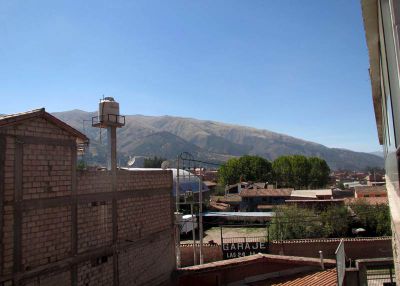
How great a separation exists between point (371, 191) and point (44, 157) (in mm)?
54918

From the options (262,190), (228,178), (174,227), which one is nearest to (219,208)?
(262,190)

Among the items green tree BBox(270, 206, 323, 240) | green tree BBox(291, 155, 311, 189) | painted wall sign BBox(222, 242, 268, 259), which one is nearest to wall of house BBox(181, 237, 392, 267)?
painted wall sign BBox(222, 242, 268, 259)

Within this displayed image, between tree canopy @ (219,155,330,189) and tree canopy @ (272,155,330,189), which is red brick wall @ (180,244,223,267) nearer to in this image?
tree canopy @ (219,155,330,189)

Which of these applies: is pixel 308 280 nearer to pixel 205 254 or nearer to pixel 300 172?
pixel 205 254

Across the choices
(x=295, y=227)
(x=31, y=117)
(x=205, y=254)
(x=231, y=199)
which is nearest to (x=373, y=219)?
(x=295, y=227)

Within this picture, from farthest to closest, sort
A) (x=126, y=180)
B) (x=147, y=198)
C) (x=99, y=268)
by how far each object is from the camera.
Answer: (x=147, y=198)
(x=126, y=180)
(x=99, y=268)

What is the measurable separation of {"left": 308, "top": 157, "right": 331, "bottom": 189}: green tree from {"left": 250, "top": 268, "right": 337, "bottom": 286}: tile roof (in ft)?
213

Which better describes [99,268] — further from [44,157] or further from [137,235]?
[44,157]

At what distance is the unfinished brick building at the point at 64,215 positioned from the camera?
8.99 meters

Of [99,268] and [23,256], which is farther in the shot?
[99,268]

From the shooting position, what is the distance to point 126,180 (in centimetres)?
1369

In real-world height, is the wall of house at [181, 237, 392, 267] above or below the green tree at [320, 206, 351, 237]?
below

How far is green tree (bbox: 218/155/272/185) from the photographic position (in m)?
79.1

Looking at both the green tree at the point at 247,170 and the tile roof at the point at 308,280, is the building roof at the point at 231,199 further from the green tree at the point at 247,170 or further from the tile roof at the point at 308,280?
the tile roof at the point at 308,280
